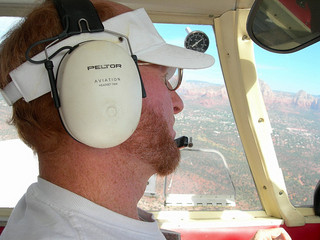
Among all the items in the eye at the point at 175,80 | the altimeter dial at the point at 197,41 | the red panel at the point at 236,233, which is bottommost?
the red panel at the point at 236,233

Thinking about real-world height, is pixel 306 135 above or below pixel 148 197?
above

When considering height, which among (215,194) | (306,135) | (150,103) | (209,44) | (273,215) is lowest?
(273,215)

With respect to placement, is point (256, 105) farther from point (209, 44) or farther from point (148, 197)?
point (148, 197)

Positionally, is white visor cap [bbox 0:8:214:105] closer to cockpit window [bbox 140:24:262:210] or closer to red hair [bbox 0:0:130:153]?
red hair [bbox 0:0:130:153]

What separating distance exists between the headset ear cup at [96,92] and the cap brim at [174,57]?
0.64ft

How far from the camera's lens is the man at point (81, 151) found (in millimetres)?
979

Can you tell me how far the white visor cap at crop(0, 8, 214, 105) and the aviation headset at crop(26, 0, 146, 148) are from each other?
0.03 metres

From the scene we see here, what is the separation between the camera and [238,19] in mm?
2186

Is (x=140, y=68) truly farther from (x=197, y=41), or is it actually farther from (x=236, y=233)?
(x=236, y=233)

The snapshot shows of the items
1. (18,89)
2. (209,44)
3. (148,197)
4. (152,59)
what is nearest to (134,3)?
(209,44)

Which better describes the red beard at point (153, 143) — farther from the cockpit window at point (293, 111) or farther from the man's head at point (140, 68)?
the cockpit window at point (293, 111)

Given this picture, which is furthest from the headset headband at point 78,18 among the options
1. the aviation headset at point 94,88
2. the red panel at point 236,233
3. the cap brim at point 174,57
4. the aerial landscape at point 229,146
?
the red panel at point 236,233

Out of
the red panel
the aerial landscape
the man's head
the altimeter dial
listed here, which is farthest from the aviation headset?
the red panel

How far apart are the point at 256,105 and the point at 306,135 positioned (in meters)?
0.50
